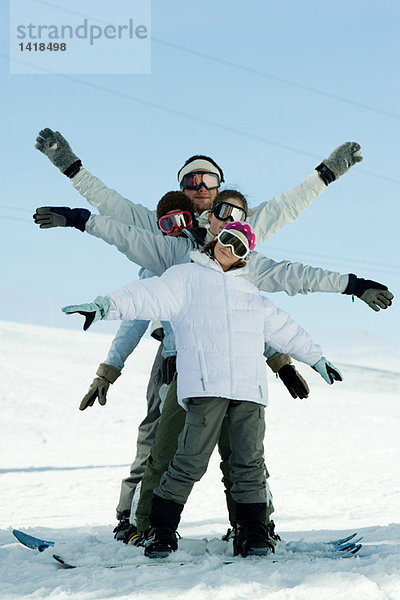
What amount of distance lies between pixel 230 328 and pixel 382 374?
903 inches

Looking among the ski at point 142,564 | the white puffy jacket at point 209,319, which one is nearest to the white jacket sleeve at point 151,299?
the white puffy jacket at point 209,319

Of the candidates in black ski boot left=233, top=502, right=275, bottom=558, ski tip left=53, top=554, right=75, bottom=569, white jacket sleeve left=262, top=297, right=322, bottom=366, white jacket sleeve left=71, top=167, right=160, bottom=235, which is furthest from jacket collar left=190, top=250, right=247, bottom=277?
ski tip left=53, top=554, right=75, bottom=569

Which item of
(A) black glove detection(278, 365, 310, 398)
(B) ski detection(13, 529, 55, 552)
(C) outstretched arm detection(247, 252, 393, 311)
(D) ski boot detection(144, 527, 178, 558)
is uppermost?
(C) outstretched arm detection(247, 252, 393, 311)

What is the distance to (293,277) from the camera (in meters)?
3.78

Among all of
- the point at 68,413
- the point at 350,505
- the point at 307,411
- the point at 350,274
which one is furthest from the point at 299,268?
the point at 307,411

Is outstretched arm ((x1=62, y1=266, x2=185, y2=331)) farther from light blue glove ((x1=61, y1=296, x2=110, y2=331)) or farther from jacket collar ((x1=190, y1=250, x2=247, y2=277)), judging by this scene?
jacket collar ((x1=190, y1=250, x2=247, y2=277))

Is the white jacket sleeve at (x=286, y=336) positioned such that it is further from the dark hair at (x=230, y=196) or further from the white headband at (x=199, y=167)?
the white headband at (x=199, y=167)

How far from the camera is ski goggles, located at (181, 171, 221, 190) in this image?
4.16 metres

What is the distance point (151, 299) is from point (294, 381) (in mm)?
1021

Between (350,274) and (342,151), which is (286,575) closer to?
(350,274)

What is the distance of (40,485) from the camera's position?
8914 millimetres

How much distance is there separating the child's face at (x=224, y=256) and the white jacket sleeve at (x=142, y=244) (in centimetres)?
30

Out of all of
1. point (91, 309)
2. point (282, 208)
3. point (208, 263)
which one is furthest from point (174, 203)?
point (91, 309)

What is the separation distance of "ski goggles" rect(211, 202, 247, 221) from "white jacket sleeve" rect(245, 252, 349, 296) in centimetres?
24
